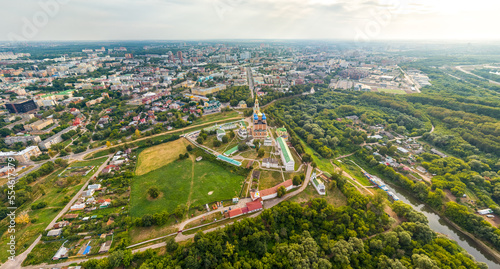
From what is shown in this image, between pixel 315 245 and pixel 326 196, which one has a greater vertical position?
pixel 315 245

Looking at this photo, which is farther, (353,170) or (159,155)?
(159,155)

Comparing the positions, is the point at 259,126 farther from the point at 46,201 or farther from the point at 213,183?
the point at 46,201

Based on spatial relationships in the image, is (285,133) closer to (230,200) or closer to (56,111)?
(230,200)

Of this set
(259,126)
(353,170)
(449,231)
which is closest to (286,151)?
(259,126)

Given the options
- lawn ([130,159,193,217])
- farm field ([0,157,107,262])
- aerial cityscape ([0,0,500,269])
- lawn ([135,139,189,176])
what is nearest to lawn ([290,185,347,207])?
aerial cityscape ([0,0,500,269])

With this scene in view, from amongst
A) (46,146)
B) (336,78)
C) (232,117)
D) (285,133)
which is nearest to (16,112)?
(46,146)

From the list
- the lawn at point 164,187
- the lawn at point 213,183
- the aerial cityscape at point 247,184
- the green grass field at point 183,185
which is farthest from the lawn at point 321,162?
the lawn at point 164,187

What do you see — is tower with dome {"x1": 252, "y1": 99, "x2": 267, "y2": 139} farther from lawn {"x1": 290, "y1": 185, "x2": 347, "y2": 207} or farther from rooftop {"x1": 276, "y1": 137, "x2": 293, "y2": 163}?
lawn {"x1": 290, "y1": 185, "x2": 347, "y2": 207}
